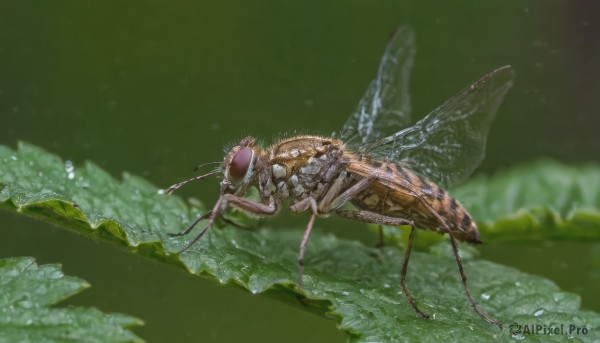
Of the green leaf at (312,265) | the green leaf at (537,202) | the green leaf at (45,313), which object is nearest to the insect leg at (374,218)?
the green leaf at (312,265)

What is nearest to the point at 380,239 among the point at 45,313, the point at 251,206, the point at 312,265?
the point at 312,265

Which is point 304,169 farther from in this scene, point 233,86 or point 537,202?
point 233,86

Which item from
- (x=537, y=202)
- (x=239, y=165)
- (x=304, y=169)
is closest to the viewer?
(x=239, y=165)

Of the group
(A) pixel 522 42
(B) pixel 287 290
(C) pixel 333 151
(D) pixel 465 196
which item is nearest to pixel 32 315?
(B) pixel 287 290

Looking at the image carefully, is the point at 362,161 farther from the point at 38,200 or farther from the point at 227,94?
the point at 227,94

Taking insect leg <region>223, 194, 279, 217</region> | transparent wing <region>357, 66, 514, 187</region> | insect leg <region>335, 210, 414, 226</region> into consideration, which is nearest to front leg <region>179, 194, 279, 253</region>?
insect leg <region>223, 194, 279, 217</region>

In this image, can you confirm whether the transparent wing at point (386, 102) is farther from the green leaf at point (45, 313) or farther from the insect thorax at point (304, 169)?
the green leaf at point (45, 313)
